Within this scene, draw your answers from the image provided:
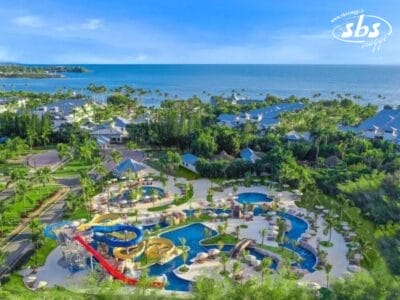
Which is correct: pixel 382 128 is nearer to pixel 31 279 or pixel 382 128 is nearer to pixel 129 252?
pixel 129 252

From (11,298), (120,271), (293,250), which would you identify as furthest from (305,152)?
(11,298)

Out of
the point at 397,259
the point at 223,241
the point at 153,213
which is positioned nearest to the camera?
the point at 397,259

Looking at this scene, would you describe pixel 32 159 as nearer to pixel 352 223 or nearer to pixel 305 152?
pixel 305 152

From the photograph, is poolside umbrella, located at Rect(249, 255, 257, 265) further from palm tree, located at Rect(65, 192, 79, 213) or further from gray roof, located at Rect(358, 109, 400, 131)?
gray roof, located at Rect(358, 109, 400, 131)

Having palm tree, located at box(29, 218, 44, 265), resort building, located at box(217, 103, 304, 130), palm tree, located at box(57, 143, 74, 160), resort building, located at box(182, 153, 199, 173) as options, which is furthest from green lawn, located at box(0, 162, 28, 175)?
resort building, located at box(217, 103, 304, 130)

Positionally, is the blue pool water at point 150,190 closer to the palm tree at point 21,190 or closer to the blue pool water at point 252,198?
the blue pool water at point 252,198

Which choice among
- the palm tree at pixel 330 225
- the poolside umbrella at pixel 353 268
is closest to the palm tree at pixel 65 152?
the palm tree at pixel 330 225
